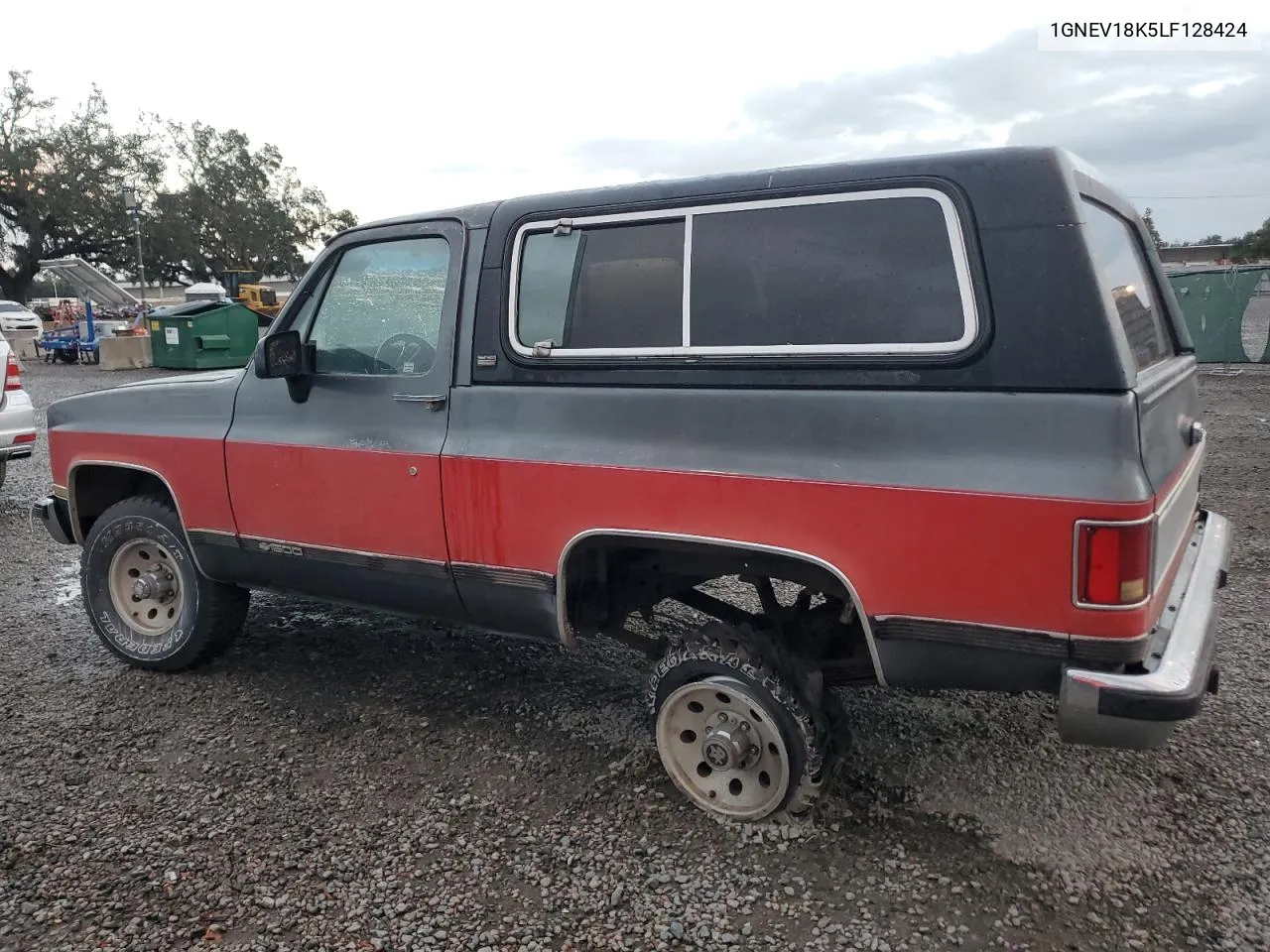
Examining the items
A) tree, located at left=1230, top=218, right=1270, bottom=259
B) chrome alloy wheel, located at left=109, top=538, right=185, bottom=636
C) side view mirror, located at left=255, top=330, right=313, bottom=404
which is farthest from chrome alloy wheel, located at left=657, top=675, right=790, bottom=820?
tree, located at left=1230, top=218, right=1270, bottom=259

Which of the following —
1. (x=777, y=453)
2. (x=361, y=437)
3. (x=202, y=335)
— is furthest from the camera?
(x=202, y=335)

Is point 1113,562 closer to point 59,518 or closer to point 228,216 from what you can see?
point 59,518

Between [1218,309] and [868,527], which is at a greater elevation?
[868,527]

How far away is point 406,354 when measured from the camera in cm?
357

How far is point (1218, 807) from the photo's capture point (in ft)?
10.2

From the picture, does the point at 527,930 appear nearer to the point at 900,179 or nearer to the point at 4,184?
the point at 900,179

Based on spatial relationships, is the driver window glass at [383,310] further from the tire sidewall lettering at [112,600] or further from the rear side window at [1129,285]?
the rear side window at [1129,285]

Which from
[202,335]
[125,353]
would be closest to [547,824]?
[202,335]

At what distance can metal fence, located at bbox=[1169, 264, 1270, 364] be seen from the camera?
15859 mm

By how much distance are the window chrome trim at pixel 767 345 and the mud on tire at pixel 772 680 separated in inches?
36.8

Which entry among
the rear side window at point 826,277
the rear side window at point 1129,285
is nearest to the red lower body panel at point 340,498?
the rear side window at point 826,277

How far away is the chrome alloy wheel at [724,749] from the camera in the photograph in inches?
118

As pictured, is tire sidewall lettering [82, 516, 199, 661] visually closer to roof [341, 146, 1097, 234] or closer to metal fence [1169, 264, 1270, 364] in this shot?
roof [341, 146, 1097, 234]

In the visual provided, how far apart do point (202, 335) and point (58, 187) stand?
30.5 metres
